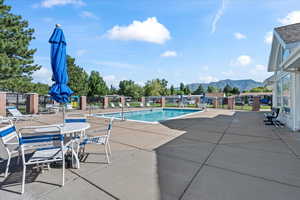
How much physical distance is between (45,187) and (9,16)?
54.7ft

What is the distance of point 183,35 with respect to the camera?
529 inches

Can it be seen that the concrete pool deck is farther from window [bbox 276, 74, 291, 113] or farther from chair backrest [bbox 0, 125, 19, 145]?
window [bbox 276, 74, 291, 113]

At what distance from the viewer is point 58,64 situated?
3562mm

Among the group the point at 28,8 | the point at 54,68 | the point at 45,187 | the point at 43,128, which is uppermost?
the point at 28,8

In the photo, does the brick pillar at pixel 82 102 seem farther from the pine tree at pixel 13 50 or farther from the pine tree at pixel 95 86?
the pine tree at pixel 95 86

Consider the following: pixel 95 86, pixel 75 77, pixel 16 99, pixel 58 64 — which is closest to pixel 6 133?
pixel 58 64

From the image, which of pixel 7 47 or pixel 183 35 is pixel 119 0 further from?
pixel 7 47

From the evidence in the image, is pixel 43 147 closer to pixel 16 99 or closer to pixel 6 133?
pixel 6 133

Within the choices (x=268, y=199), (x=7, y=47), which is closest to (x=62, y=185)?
(x=268, y=199)

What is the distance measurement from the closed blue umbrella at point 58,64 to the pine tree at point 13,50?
36.3 feet

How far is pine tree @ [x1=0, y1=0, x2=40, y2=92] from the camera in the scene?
11.6 m

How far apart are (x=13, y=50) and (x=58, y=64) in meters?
13.0

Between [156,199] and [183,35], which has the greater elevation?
[183,35]

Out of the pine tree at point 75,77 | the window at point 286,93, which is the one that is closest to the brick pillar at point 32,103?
the pine tree at point 75,77
